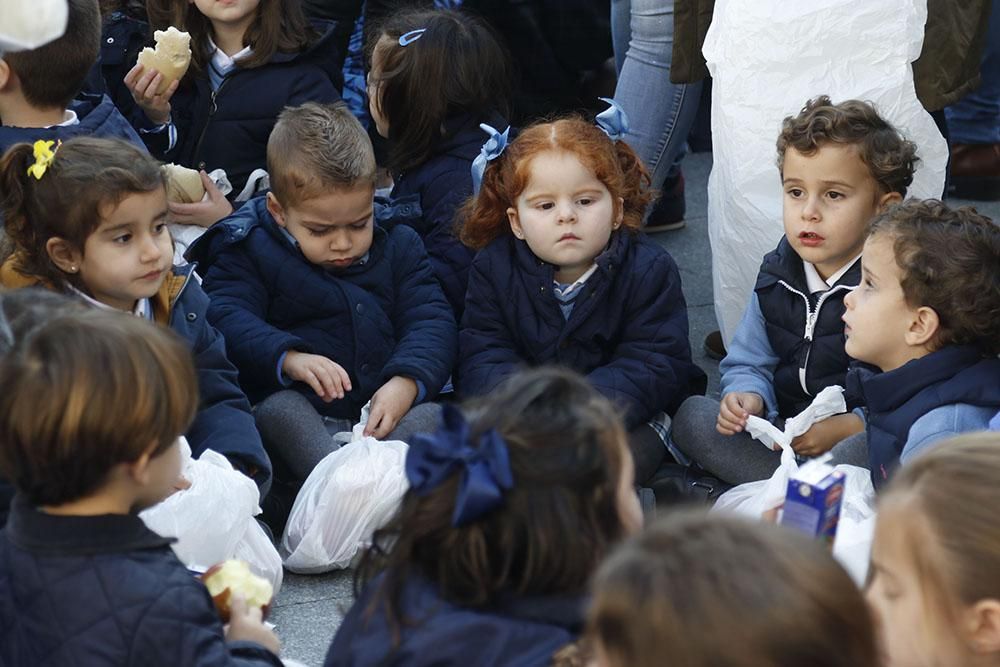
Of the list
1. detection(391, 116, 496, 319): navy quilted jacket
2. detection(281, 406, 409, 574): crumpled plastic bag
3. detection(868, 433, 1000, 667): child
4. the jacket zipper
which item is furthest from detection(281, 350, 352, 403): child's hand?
detection(868, 433, 1000, 667): child

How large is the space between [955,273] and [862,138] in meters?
0.56

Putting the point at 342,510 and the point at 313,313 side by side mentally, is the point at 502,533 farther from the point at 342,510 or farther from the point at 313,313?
the point at 313,313

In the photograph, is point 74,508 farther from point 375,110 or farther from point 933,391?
point 375,110

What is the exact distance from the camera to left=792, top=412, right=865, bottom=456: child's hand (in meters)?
3.20

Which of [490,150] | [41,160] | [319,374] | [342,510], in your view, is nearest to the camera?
[41,160]

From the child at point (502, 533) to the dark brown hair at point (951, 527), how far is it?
1.22 ft

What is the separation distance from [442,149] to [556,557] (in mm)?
2321

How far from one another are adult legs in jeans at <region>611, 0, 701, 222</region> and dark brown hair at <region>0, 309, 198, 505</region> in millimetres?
2304

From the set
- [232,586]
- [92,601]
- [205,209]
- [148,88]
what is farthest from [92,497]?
[148,88]

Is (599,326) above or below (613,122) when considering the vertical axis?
below

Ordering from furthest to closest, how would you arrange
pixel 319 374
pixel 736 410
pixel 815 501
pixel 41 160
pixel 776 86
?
pixel 776 86, pixel 319 374, pixel 736 410, pixel 41 160, pixel 815 501

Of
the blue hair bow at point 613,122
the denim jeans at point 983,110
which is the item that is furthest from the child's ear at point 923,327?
the denim jeans at point 983,110

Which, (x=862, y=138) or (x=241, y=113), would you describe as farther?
(x=241, y=113)

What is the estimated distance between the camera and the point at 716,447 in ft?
11.0
